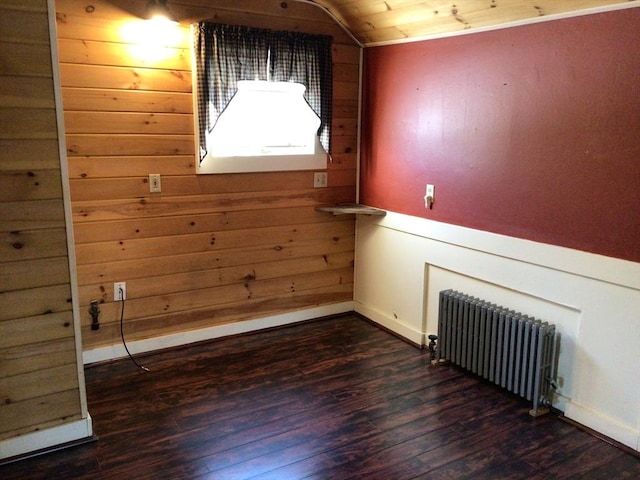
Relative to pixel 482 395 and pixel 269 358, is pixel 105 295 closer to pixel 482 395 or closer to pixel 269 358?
pixel 269 358

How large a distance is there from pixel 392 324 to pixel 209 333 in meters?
1.28

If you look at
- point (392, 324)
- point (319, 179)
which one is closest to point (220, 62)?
point (319, 179)

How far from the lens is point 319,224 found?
399 centimetres

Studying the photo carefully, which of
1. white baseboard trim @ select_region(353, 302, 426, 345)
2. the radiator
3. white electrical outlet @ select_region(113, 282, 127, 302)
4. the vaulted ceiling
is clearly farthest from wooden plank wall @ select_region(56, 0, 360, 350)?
the radiator

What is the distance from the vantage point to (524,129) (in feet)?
9.25

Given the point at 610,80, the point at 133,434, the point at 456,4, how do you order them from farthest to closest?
1. the point at 456,4
2. the point at 133,434
3. the point at 610,80

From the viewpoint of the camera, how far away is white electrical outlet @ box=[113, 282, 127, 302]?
10.8ft

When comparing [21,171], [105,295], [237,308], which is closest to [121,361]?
[105,295]

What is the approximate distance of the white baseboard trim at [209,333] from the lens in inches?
131

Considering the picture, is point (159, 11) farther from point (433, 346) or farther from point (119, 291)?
point (433, 346)

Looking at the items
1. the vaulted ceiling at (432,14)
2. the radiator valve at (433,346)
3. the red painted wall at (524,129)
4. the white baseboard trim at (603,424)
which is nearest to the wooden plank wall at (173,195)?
the vaulted ceiling at (432,14)

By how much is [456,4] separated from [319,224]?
1.74 meters

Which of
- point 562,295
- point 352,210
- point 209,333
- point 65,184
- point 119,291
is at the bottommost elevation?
point 209,333

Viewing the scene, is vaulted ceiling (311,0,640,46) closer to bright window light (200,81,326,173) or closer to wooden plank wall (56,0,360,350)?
wooden plank wall (56,0,360,350)
